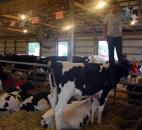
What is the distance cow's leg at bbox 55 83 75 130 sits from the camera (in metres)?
3.68

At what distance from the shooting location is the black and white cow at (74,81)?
374cm

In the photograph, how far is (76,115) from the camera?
404 centimetres

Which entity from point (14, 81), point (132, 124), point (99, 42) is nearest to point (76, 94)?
point (132, 124)

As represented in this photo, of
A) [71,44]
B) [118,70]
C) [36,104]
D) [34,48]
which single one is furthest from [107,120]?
[34,48]

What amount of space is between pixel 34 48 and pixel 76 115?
19259 mm

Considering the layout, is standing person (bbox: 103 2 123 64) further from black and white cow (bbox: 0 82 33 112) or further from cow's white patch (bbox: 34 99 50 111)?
black and white cow (bbox: 0 82 33 112)

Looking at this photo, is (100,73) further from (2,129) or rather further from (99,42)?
(99,42)

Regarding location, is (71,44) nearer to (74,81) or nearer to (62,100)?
(74,81)

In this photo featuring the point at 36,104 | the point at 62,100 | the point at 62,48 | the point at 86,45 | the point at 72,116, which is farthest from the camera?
the point at 62,48

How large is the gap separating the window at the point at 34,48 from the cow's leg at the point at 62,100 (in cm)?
1884

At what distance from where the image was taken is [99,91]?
13.9 feet

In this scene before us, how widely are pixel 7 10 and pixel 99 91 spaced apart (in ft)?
14.4

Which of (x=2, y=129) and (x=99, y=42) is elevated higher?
(x=99, y=42)

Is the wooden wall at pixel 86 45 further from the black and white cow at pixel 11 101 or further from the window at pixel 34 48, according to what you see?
the black and white cow at pixel 11 101
